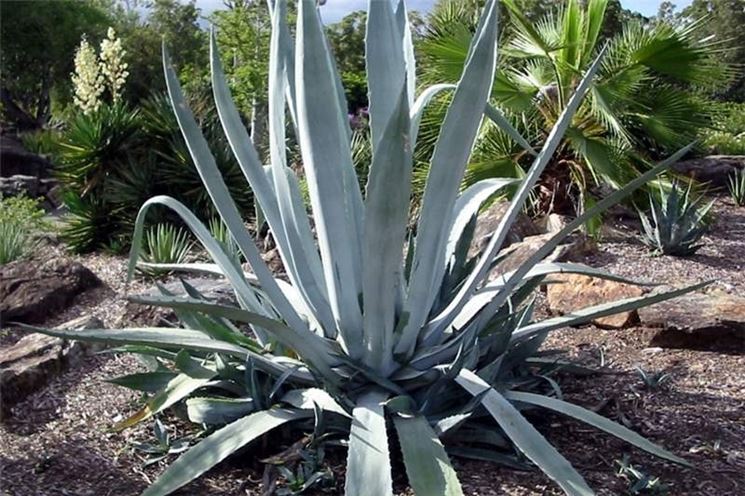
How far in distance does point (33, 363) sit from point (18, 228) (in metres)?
3.72

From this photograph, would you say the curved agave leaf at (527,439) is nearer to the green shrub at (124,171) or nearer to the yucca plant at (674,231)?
the yucca plant at (674,231)

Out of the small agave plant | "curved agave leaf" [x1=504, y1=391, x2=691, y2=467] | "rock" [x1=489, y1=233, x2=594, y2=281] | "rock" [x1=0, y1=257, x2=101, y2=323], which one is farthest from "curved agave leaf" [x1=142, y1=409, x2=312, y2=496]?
"rock" [x1=0, y1=257, x2=101, y2=323]

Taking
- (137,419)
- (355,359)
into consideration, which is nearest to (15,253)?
(137,419)

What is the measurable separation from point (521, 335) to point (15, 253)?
182 inches

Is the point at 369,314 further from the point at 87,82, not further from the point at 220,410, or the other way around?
the point at 87,82

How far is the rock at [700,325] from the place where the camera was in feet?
12.1

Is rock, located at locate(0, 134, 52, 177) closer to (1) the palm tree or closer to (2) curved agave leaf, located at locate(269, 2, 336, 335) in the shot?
(1) the palm tree

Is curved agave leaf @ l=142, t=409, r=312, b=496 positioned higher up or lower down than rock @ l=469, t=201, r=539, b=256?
lower down

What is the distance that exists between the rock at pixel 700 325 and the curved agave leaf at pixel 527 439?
1659 mm

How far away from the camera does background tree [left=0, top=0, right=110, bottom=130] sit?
2392 cm

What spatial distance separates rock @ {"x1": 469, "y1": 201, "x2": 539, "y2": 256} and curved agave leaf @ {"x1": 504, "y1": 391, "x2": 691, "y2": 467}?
2875mm

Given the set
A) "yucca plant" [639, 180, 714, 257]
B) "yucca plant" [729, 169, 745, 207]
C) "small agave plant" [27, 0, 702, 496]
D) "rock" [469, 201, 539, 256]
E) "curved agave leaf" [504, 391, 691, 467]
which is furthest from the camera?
"yucca plant" [729, 169, 745, 207]

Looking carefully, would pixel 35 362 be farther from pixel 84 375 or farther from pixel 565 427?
pixel 565 427

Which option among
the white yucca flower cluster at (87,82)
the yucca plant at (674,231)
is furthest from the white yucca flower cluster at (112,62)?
the yucca plant at (674,231)
